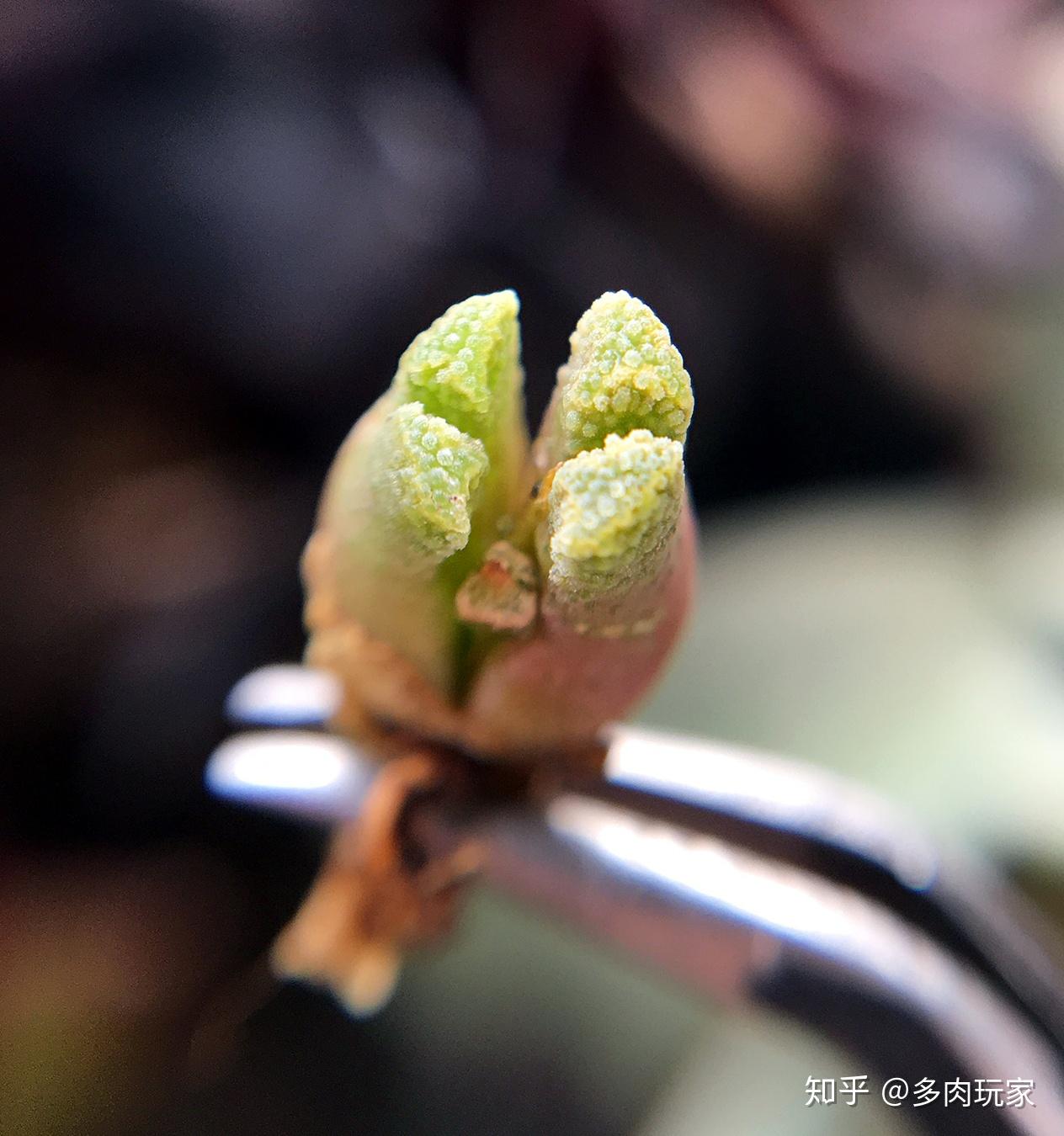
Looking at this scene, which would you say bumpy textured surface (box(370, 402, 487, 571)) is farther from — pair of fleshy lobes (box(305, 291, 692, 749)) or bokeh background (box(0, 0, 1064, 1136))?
bokeh background (box(0, 0, 1064, 1136))

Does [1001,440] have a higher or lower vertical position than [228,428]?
higher

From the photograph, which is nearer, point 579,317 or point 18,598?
point 579,317

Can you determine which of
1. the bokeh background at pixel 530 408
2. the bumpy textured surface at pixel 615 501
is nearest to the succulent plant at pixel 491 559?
the bumpy textured surface at pixel 615 501

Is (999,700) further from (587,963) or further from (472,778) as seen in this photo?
(472,778)

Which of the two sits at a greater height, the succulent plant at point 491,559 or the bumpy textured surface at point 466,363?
the bumpy textured surface at point 466,363

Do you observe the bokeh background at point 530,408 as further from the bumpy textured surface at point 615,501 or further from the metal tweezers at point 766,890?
the bumpy textured surface at point 615,501

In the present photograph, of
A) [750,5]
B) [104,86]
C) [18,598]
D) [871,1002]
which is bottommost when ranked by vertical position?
[871,1002]

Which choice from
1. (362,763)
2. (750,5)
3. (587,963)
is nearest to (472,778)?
(362,763)

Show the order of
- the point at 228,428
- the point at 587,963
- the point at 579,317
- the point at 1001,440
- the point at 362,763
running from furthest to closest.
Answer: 1. the point at 1001,440
2. the point at 228,428
3. the point at 587,963
4. the point at 362,763
5. the point at 579,317
